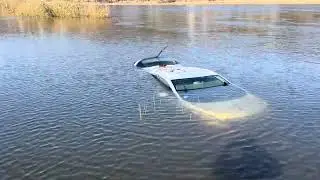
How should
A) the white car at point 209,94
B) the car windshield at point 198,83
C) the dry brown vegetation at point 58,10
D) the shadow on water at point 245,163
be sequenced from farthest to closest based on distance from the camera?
the dry brown vegetation at point 58,10, the car windshield at point 198,83, the white car at point 209,94, the shadow on water at point 245,163

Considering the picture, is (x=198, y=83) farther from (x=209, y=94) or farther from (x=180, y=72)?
(x=180, y=72)

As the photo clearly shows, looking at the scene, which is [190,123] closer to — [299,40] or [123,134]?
[123,134]

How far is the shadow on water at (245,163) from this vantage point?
14453 millimetres

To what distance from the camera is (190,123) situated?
762 inches

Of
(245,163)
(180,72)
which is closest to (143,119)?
(245,163)

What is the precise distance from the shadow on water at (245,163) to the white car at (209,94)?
3.05 meters

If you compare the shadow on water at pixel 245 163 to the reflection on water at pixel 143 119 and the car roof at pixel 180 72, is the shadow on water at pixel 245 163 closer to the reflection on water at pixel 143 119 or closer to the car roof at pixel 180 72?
the reflection on water at pixel 143 119

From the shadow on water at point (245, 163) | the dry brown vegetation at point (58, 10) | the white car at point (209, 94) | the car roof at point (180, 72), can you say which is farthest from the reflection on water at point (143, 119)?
the dry brown vegetation at point (58, 10)

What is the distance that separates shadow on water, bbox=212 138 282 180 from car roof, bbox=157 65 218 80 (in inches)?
326

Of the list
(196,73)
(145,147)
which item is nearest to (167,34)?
(196,73)

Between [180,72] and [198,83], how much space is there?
6.89ft

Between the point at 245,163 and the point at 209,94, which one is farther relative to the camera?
the point at 209,94

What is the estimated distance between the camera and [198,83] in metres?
24.1

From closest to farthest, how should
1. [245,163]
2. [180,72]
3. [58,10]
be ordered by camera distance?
[245,163] → [180,72] → [58,10]
